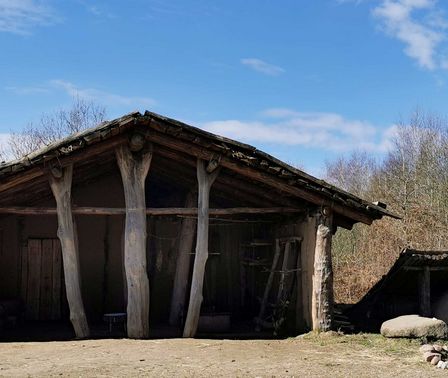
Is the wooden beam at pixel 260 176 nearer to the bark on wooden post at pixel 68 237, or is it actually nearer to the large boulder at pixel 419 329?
the bark on wooden post at pixel 68 237

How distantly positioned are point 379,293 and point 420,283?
1013mm

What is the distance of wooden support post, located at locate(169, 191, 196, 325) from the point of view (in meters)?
13.0

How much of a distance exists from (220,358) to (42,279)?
6.91 metres

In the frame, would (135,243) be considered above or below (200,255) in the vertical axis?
above

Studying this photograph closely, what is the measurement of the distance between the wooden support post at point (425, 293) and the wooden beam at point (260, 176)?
218 cm

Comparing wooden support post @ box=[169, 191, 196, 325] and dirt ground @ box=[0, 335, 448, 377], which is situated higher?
wooden support post @ box=[169, 191, 196, 325]

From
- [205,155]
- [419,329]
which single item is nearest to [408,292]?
[419,329]

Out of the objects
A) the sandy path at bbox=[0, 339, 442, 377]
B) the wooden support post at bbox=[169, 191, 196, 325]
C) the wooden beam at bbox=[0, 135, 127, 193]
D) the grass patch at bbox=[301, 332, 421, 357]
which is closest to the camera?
the sandy path at bbox=[0, 339, 442, 377]

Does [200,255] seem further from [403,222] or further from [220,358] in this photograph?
[403,222]

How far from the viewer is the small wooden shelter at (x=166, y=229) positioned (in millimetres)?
10133

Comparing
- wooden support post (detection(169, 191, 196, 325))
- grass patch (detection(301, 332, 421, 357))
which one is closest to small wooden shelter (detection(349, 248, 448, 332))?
grass patch (detection(301, 332, 421, 357))

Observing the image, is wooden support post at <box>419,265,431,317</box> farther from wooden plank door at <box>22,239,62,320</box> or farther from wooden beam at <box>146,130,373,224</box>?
wooden plank door at <box>22,239,62,320</box>

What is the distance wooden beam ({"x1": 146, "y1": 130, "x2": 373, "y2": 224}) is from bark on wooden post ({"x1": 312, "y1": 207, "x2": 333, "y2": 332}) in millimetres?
233

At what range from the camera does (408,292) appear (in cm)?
1313
